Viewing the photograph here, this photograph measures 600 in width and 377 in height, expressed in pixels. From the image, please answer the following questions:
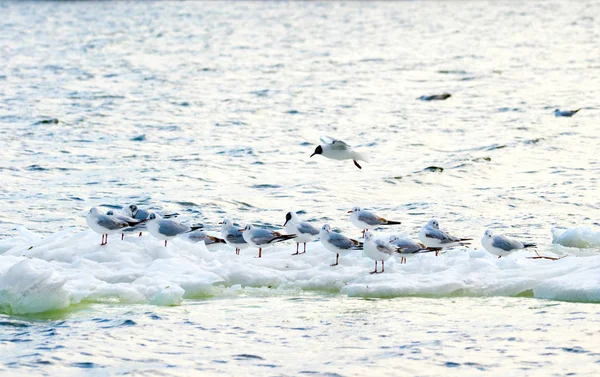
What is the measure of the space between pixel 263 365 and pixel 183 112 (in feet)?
82.1

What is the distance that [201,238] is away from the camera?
50.9 ft

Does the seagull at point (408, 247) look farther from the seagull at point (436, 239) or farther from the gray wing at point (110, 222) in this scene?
the gray wing at point (110, 222)

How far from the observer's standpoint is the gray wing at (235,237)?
15.1m

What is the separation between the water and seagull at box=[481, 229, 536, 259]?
0.16 m

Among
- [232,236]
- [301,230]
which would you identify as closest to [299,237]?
[301,230]

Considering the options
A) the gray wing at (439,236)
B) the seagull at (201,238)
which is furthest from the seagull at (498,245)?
the seagull at (201,238)

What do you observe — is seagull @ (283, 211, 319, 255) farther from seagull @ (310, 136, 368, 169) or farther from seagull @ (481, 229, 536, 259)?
seagull @ (310, 136, 368, 169)

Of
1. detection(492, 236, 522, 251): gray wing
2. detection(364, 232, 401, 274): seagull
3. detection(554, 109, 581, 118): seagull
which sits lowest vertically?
detection(364, 232, 401, 274): seagull

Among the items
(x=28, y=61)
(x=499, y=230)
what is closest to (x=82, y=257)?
(x=499, y=230)

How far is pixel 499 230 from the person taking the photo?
717 inches

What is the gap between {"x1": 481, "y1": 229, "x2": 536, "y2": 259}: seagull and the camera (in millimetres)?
14750

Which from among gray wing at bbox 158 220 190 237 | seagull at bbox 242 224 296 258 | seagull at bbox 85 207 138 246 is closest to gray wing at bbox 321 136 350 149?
seagull at bbox 242 224 296 258

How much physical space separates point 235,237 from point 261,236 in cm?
42

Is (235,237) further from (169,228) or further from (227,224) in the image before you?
(169,228)
